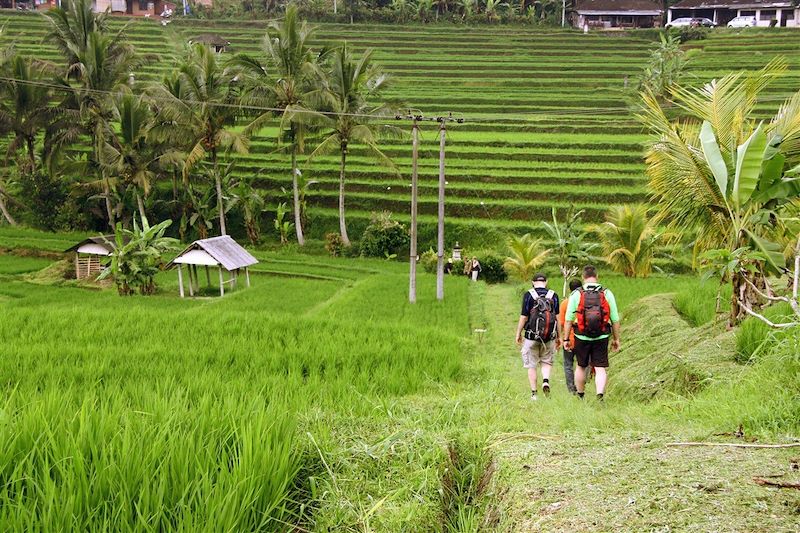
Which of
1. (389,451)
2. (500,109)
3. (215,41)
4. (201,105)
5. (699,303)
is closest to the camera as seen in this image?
(389,451)

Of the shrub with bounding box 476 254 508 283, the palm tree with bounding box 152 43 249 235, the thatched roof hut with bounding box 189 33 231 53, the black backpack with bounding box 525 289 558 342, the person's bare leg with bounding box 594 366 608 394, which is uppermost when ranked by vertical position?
the thatched roof hut with bounding box 189 33 231 53

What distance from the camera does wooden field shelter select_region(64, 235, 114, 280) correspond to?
15312 mm

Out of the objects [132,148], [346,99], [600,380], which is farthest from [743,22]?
[600,380]

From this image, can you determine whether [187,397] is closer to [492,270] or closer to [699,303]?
[699,303]

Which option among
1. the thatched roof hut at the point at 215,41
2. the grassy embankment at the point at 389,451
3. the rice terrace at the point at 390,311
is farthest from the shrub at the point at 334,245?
the thatched roof hut at the point at 215,41

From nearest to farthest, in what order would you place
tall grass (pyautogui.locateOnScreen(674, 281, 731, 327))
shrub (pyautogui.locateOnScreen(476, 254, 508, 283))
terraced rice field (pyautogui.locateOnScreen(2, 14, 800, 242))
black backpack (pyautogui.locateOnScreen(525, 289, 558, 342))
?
black backpack (pyautogui.locateOnScreen(525, 289, 558, 342)) → tall grass (pyautogui.locateOnScreen(674, 281, 731, 327)) → shrub (pyautogui.locateOnScreen(476, 254, 508, 283)) → terraced rice field (pyautogui.locateOnScreen(2, 14, 800, 242))

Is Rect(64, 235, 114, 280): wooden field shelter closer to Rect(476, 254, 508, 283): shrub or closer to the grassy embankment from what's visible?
Result: Rect(476, 254, 508, 283): shrub

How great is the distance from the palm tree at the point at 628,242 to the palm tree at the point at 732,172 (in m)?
8.48

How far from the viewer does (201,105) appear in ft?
57.1

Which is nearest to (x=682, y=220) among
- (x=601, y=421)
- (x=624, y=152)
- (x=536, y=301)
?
(x=536, y=301)

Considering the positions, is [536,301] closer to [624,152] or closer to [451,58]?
[624,152]

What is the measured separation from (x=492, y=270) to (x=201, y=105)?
764cm

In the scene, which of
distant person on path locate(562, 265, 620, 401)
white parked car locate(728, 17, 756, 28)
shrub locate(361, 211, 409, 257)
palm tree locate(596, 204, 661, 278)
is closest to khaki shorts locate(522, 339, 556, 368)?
distant person on path locate(562, 265, 620, 401)

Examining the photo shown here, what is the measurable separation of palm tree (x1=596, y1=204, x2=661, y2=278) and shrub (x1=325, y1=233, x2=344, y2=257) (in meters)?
6.41
